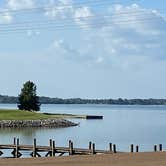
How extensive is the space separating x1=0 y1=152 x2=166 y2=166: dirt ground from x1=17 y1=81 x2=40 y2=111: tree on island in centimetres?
10614

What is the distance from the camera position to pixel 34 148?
46.0 meters

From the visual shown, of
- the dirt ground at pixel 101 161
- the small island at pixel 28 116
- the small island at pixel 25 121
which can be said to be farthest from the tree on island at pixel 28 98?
the dirt ground at pixel 101 161

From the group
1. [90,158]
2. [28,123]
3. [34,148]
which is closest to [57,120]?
[28,123]

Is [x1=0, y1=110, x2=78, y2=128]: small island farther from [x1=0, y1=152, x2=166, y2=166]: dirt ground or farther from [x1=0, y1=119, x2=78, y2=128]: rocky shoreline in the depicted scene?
[x1=0, y1=152, x2=166, y2=166]: dirt ground

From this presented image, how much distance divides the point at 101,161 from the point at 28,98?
111 meters

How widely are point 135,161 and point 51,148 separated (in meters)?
20.6

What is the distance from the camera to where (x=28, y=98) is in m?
136

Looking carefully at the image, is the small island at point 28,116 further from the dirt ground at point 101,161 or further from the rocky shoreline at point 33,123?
the dirt ground at point 101,161

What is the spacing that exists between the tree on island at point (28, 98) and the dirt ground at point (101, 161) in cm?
10614

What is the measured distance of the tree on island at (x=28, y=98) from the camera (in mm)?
134125

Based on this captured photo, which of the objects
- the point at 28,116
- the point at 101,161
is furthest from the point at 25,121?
the point at 101,161

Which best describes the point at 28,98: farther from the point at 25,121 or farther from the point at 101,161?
the point at 101,161

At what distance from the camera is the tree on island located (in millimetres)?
134125

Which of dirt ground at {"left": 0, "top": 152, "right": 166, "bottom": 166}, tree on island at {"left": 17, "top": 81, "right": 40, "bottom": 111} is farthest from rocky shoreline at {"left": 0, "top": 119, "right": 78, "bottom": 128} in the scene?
dirt ground at {"left": 0, "top": 152, "right": 166, "bottom": 166}
